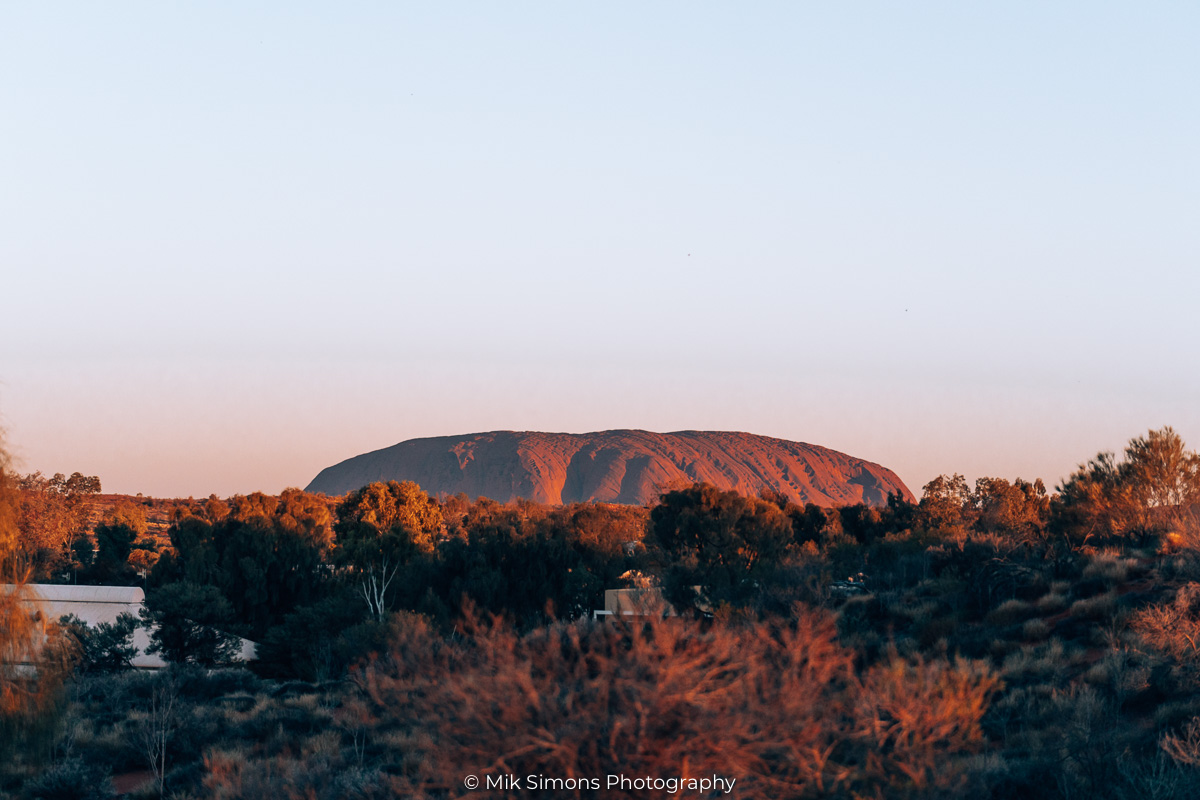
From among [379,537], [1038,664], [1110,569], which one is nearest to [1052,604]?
[1110,569]

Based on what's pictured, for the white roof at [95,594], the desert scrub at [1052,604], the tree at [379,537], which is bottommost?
the white roof at [95,594]

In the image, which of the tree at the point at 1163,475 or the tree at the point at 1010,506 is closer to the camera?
the tree at the point at 1163,475

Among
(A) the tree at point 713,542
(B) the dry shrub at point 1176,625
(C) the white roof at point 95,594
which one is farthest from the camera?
(C) the white roof at point 95,594

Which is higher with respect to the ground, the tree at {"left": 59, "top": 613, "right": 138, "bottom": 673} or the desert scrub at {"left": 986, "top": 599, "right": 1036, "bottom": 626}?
the desert scrub at {"left": 986, "top": 599, "right": 1036, "bottom": 626}

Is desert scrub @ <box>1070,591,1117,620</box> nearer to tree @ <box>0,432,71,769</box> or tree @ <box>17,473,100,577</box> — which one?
tree @ <box>0,432,71,769</box>

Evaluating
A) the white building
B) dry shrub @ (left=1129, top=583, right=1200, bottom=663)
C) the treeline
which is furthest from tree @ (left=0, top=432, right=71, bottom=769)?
the white building

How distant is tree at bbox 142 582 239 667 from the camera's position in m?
32.7

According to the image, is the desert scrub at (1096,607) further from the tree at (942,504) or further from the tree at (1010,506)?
the tree at (942,504)

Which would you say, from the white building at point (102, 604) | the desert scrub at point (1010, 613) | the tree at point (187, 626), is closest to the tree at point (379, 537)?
the white building at point (102, 604)

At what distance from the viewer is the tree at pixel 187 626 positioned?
32.7 m

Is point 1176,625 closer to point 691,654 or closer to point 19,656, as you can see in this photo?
point 691,654

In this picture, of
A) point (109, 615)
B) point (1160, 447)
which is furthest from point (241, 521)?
point (1160, 447)

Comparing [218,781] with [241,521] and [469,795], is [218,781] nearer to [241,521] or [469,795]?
[469,795]

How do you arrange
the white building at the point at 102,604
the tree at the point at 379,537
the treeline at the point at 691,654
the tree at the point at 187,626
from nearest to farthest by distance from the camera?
the treeline at the point at 691,654 < the tree at the point at 187,626 < the white building at the point at 102,604 < the tree at the point at 379,537
